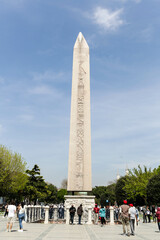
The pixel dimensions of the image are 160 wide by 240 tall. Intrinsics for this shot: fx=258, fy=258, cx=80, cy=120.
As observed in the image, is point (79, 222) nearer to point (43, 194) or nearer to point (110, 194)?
point (43, 194)

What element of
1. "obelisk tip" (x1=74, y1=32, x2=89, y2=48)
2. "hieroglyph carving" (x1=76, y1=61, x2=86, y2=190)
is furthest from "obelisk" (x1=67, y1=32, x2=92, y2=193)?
"obelisk tip" (x1=74, y1=32, x2=89, y2=48)

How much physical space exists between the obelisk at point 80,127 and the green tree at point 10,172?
19744 millimetres

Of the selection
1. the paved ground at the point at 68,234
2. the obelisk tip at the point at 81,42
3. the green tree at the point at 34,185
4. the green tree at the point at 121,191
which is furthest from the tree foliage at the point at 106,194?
the paved ground at the point at 68,234

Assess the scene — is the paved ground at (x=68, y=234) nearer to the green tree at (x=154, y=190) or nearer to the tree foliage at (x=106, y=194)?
the green tree at (x=154, y=190)

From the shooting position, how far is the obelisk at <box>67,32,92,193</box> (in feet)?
56.0

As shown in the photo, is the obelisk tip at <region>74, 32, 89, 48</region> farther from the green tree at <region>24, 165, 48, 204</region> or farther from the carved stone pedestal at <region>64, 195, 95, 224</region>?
the green tree at <region>24, 165, 48, 204</region>

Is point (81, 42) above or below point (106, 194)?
above

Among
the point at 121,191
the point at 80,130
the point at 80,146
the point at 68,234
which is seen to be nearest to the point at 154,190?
the point at 80,146

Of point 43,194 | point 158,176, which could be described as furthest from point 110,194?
point 158,176

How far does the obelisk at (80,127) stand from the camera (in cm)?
1708

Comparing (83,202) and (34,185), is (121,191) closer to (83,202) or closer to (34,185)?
(34,185)

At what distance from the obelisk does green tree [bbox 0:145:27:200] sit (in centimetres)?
1974

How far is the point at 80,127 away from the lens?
17750 mm

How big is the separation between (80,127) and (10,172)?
21292 millimetres
